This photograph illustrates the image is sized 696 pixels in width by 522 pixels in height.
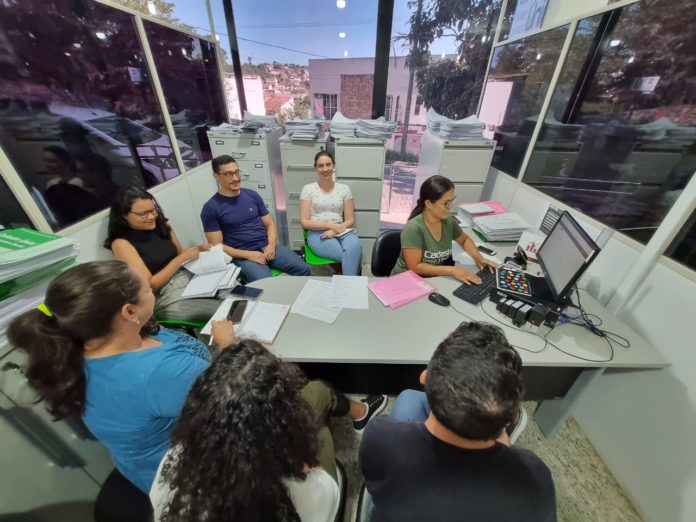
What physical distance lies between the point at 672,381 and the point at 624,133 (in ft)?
4.30

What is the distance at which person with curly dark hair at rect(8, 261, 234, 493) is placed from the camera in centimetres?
76

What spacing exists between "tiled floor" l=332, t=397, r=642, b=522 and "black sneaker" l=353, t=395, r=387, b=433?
0.06 m

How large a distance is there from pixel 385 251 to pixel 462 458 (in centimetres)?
136

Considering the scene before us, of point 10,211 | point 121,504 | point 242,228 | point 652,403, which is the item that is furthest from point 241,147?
point 652,403

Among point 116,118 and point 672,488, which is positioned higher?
point 116,118

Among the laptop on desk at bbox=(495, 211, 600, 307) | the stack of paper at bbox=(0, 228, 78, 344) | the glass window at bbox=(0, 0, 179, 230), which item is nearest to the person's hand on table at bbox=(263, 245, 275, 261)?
the glass window at bbox=(0, 0, 179, 230)

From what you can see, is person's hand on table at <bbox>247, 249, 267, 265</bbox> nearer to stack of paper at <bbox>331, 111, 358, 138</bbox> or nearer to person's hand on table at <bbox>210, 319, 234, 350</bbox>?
person's hand on table at <bbox>210, 319, 234, 350</bbox>

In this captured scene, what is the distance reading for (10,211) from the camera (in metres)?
1.19

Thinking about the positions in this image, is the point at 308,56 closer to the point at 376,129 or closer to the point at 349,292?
the point at 376,129

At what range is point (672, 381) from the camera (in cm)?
118

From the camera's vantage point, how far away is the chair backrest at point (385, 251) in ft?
6.17

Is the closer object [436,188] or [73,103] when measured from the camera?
[73,103]

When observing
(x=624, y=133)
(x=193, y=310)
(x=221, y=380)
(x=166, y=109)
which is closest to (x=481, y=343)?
(x=221, y=380)

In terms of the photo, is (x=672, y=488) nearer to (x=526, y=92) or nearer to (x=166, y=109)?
(x=526, y=92)
